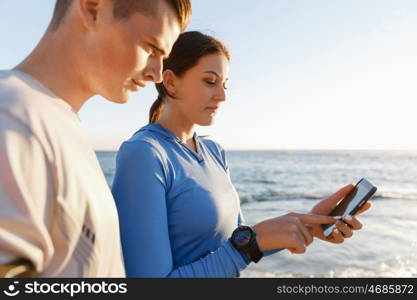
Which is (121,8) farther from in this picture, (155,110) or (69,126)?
(155,110)

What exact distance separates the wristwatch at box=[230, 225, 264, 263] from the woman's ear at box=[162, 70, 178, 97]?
0.93 metres

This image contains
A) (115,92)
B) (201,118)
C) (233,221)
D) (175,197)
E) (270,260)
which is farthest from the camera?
(270,260)

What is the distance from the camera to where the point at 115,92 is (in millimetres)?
1303

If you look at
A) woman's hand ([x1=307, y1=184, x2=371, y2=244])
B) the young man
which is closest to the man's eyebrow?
the young man

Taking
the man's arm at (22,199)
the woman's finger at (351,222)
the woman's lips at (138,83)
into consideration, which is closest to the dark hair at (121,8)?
the woman's lips at (138,83)

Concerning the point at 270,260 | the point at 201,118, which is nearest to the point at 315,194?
the point at 270,260

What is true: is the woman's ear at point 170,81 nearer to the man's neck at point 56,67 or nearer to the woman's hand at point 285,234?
the woman's hand at point 285,234

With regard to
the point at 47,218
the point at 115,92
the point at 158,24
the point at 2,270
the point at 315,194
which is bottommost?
the point at 2,270

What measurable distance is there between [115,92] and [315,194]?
63.8 ft

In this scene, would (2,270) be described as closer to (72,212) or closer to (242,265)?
(72,212)

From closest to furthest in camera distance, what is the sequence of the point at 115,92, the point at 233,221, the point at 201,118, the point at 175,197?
the point at 115,92, the point at 175,197, the point at 233,221, the point at 201,118

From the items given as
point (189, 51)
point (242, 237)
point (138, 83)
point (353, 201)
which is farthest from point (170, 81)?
point (353, 201)

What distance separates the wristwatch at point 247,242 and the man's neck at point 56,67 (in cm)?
96

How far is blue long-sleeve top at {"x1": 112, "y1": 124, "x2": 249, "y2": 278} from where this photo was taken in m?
1.67
